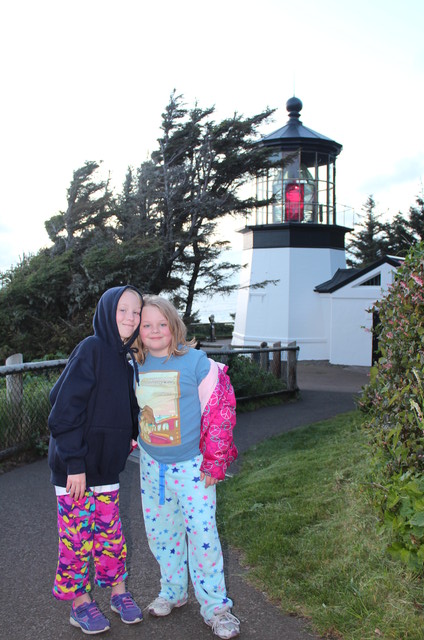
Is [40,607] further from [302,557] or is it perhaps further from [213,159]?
[213,159]

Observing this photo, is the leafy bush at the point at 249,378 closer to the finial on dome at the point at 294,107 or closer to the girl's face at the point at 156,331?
the girl's face at the point at 156,331

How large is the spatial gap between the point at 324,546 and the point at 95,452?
1709 millimetres

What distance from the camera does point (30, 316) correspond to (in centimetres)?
1254

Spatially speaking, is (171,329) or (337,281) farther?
(337,281)

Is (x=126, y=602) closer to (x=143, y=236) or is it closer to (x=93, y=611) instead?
(x=93, y=611)

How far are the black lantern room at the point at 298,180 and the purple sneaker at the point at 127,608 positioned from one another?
19005 mm

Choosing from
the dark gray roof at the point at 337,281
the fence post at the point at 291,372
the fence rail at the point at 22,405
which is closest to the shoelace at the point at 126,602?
the fence rail at the point at 22,405

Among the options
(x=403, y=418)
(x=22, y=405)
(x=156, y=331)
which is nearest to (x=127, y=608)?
(x=156, y=331)

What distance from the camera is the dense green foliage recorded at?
12562mm

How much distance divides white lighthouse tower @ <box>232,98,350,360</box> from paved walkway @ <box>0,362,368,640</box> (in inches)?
599

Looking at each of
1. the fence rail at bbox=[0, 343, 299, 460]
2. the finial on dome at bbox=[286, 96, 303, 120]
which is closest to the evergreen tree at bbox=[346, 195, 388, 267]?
the finial on dome at bbox=[286, 96, 303, 120]

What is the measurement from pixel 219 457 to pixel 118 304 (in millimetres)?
961

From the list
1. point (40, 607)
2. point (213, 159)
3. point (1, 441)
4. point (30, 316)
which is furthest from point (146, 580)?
point (213, 159)

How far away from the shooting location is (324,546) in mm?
3943
